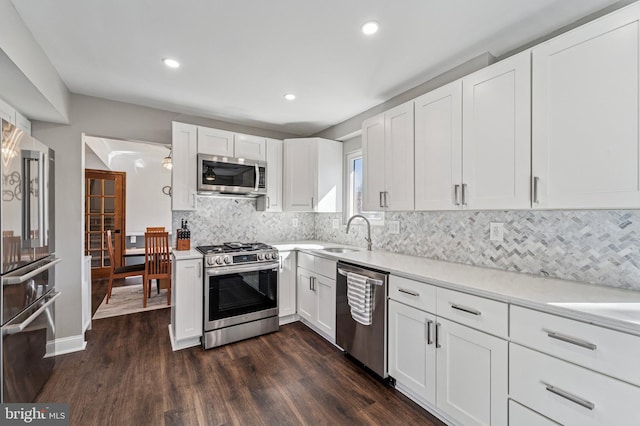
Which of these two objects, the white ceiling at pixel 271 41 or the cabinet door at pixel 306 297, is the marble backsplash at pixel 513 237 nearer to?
the cabinet door at pixel 306 297

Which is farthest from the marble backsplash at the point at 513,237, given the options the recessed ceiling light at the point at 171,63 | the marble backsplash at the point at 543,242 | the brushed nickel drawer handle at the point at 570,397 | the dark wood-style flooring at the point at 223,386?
the recessed ceiling light at the point at 171,63

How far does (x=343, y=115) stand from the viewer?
11.2 ft

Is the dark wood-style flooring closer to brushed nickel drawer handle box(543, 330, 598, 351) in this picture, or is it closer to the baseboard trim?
the baseboard trim

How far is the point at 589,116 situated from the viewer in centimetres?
138

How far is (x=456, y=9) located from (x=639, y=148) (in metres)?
1.14

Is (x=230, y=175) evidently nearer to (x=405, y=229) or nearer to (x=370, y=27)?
(x=405, y=229)

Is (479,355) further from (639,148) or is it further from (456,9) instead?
(456,9)

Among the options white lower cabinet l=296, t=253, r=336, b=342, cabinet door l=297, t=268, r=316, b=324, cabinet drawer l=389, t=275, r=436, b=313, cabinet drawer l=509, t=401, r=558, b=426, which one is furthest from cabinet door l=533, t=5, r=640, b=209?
cabinet door l=297, t=268, r=316, b=324

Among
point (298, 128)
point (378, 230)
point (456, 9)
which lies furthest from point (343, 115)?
point (456, 9)

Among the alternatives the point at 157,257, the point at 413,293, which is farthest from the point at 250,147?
the point at 413,293

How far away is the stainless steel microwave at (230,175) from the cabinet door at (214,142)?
0.36 ft

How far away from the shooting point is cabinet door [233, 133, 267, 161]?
133 inches

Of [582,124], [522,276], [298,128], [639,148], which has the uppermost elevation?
[298,128]

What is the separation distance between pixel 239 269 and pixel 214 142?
146cm
